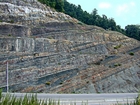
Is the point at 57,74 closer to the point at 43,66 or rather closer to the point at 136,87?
the point at 43,66

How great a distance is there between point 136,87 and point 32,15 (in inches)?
738

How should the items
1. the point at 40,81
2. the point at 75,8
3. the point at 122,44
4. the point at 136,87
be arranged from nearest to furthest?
the point at 40,81, the point at 136,87, the point at 122,44, the point at 75,8

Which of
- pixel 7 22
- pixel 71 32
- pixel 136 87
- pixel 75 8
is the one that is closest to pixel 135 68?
pixel 136 87

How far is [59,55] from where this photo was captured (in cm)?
3841

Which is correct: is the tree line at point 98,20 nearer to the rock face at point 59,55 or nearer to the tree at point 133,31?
the tree at point 133,31

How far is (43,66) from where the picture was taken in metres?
36.4

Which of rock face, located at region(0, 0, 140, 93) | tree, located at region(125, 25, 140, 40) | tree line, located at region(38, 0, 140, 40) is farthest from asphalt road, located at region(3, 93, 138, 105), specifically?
tree, located at region(125, 25, 140, 40)

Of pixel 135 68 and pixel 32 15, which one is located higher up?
pixel 32 15

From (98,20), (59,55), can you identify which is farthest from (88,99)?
(98,20)

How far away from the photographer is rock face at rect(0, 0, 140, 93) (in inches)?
1378

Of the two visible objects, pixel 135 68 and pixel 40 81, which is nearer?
pixel 40 81

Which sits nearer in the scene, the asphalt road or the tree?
the asphalt road

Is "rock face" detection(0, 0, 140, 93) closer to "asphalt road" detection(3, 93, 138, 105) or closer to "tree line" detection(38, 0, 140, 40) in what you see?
"tree line" detection(38, 0, 140, 40)

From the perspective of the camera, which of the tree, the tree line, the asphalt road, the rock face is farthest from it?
the tree
